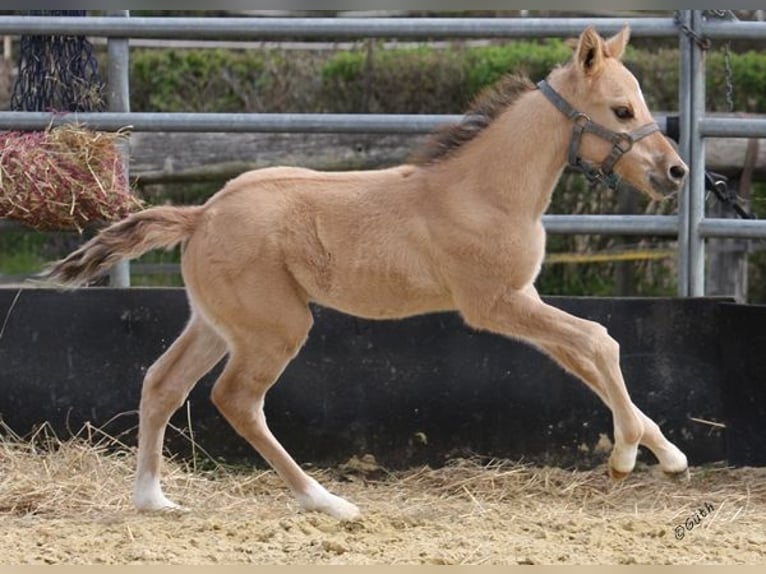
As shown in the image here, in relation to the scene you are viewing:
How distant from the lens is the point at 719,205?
8070 mm

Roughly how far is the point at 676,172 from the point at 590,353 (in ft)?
2.43

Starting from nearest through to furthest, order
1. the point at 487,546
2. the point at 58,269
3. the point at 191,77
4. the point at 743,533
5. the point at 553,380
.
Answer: the point at 487,546
the point at 743,533
the point at 58,269
the point at 553,380
the point at 191,77

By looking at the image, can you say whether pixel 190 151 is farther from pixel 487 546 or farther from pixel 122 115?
pixel 487 546

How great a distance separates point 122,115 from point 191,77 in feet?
17.6

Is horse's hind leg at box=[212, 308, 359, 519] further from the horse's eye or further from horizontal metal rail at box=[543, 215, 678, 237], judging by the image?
horizontal metal rail at box=[543, 215, 678, 237]

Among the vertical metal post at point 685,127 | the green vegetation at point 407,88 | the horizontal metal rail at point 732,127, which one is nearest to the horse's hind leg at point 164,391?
the vertical metal post at point 685,127

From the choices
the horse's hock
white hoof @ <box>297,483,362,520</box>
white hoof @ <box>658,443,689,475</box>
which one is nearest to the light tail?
the horse's hock

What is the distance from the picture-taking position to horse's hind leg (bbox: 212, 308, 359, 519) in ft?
18.4

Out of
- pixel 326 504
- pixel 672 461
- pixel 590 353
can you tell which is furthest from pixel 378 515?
pixel 672 461

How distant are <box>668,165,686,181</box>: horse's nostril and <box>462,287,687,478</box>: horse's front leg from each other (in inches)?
24.3

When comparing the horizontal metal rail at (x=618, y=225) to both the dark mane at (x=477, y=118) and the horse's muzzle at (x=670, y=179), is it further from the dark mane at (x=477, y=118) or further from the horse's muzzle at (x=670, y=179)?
the horse's muzzle at (x=670, y=179)

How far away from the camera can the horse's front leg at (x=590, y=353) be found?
5.37 m

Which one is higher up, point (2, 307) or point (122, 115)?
point (122, 115)

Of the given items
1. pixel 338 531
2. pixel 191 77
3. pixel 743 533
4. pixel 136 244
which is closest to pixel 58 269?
pixel 136 244
